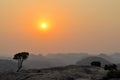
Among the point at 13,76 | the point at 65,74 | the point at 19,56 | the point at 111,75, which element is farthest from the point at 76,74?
the point at 19,56

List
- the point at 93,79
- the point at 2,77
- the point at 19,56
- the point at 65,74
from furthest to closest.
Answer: the point at 19,56 → the point at 2,77 → the point at 65,74 → the point at 93,79

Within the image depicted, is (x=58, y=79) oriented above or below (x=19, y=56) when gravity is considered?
below

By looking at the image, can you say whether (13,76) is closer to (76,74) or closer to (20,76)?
(20,76)

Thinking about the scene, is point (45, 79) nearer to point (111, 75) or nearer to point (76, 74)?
point (76, 74)

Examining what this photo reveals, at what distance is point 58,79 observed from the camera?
6619cm

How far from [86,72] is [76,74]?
6.97 metres

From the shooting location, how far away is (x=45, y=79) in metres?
66.5

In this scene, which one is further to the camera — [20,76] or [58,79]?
[20,76]

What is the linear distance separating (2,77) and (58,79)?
998 inches

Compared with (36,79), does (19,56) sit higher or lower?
higher

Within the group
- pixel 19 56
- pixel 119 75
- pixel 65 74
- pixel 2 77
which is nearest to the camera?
pixel 119 75

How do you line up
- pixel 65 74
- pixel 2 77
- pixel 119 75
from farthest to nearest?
pixel 2 77 → pixel 65 74 → pixel 119 75

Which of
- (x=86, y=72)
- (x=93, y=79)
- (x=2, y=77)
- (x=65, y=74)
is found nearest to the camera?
(x=93, y=79)

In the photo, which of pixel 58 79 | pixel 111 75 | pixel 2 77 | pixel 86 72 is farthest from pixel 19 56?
pixel 111 75
